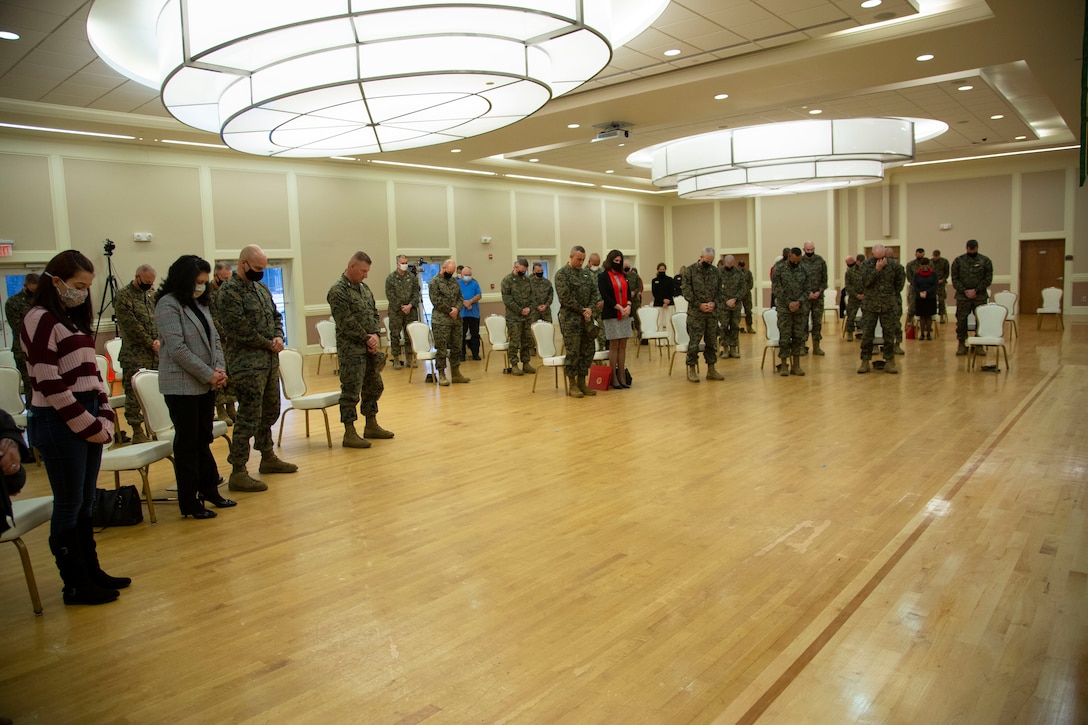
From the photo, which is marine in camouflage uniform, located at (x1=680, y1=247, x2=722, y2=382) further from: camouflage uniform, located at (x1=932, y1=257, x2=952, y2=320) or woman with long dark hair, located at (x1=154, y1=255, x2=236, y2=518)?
woman with long dark hair, located at (x1=154, y1=255, x2=236, y2=518)

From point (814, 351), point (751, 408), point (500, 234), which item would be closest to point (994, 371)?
point (814, 351)

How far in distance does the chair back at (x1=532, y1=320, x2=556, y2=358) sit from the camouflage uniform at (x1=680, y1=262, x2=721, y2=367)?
187 cm

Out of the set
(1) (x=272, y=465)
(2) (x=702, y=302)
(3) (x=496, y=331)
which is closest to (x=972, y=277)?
(2) (x=702, y=302)

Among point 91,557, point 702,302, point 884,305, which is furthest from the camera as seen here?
point 884,305

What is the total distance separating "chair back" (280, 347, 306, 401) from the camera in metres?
6.58

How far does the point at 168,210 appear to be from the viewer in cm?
1265

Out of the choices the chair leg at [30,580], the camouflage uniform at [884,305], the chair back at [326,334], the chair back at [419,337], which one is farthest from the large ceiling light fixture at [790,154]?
the chair leg at [30,580]

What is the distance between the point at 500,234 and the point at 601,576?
15.5 m

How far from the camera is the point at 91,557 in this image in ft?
12.0

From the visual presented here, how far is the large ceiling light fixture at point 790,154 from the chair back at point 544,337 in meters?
3.89

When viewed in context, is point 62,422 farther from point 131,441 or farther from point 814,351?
point 814,351

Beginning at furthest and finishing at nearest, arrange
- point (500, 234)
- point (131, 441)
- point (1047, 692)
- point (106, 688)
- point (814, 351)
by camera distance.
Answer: point (500, 234) → point (814, 351) → point (131, 441) → point (106, 688) → point (1047, 692)

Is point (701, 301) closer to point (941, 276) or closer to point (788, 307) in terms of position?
point (788, 307)

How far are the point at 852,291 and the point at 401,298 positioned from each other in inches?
315
